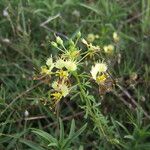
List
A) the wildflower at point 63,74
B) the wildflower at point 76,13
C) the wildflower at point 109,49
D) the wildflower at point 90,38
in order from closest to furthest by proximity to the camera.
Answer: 1. the wildflower at point 63,74
2. the wildflower at point 109,49
3. the wildflower at point 90,38
4. the wildflower at point 76,13

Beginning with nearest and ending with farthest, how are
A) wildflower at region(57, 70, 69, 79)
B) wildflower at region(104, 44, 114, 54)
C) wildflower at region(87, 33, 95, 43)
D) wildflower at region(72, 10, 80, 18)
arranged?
wildflower at region(57, 70, 69, 79)
wildflower at region(104, 44, 114, 54)
wildflower at region(87, 33, 95, 43)
wildflower at region(72, 10, 80, 18)

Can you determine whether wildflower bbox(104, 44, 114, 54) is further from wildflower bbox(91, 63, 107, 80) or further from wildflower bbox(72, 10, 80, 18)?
wildflower bbox(91, 63, 107, 80)

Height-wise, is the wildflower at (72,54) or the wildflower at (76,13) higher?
the wildflower at (72,54)

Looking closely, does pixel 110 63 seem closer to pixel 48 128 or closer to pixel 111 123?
pixel 111 123

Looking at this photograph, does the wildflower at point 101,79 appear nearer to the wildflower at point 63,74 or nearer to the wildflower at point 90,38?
the wildflower at point 63,74

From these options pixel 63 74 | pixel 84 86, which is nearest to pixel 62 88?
pixel 63 74

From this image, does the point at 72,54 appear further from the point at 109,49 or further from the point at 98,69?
the point at 109,49

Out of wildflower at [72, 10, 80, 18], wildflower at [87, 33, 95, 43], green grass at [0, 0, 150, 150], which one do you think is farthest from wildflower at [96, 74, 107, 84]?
wildflower at [72, 10, 80, 18]

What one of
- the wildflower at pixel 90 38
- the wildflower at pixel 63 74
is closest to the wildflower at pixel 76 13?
the wildflower at pixel 90 38

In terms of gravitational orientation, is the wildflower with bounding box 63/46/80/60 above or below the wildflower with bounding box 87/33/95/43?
above
